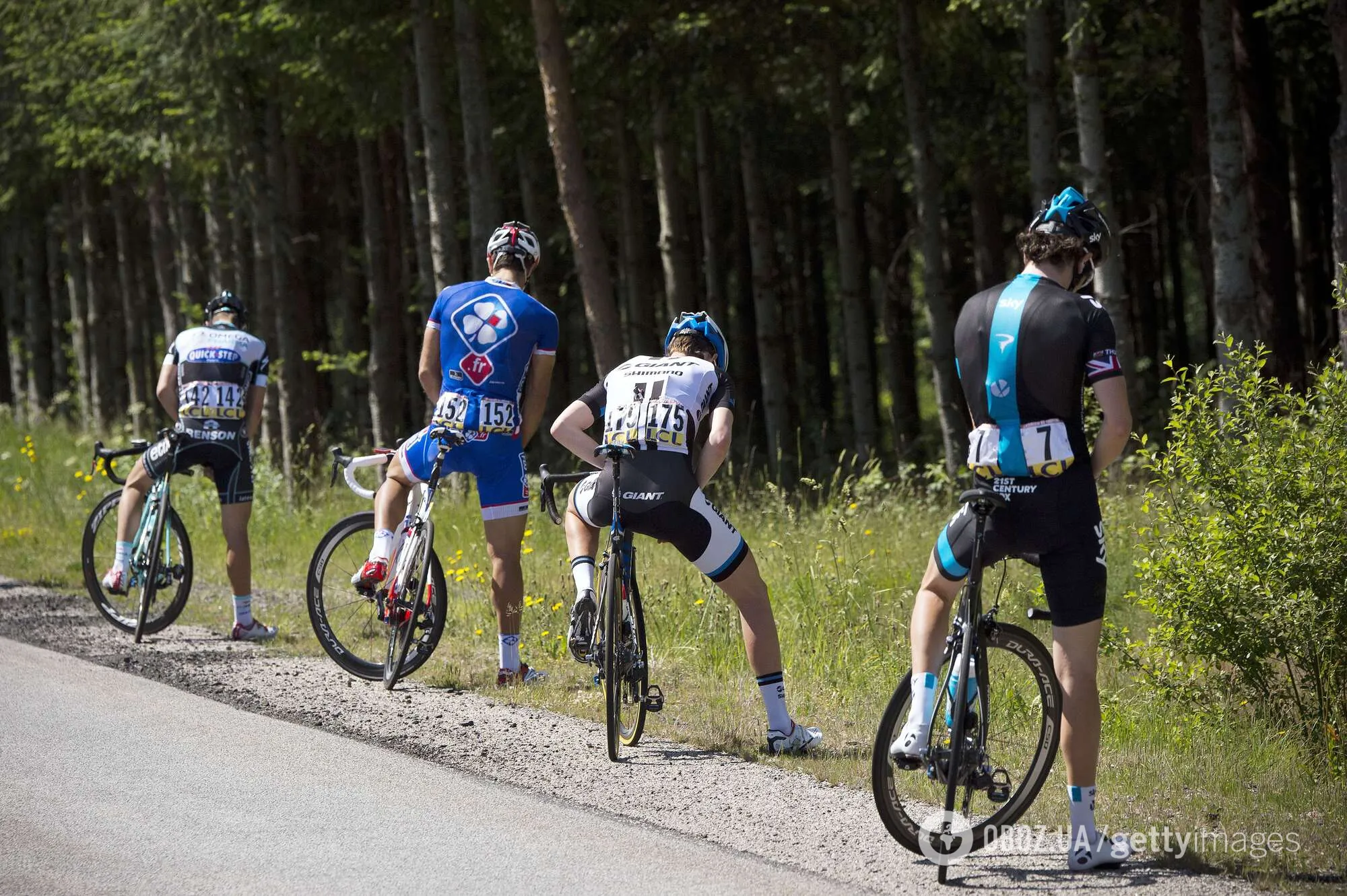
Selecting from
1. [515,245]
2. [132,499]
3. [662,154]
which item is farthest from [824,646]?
[662,154]

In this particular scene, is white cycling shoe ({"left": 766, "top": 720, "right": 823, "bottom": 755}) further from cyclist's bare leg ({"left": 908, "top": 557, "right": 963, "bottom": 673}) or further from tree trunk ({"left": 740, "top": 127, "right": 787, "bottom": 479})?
tree trunk ({"left": 740, "top": 127, "right": 787, "bottom": 479})

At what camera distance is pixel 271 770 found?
21.3 feet

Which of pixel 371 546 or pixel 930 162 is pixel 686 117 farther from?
pixel 371 546

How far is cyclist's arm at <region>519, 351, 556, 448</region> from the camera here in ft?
26.9

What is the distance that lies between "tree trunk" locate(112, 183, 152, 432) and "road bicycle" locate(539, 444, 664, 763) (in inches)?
909

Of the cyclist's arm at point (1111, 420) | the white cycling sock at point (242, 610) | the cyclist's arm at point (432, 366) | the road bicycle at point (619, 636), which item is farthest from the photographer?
the white cycling sock at point (242, 610)

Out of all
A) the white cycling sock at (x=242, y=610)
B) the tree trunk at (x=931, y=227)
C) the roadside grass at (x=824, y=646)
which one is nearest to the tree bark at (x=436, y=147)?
the roadside grass at (x=824, y=646)

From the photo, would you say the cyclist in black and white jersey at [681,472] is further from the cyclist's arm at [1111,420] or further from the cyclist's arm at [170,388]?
the cyclist's arm at [170,388]

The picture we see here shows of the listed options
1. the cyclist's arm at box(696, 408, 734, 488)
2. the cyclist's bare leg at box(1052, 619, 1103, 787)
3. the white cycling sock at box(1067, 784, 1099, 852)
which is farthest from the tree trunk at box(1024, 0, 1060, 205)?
the white cycling sock at box(1067, 784, 1099, 852)

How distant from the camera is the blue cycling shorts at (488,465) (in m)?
8.13

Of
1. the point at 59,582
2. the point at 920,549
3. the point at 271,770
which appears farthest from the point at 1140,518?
the point at 59,582

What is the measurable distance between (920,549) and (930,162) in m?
8.01

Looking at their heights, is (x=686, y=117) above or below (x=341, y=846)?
above

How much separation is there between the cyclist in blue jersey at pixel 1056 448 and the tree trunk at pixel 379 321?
546 inches
